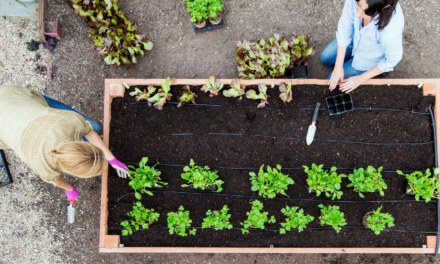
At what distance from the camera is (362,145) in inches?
82.0

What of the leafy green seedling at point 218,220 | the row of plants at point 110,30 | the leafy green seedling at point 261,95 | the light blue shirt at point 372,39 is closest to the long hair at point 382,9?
the light blue shirt at point 372,39

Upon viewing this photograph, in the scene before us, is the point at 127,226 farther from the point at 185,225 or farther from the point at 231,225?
the point at 231,225

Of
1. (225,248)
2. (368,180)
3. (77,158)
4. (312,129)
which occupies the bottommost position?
(225,248)

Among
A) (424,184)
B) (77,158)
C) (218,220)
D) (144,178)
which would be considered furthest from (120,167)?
(424,184)

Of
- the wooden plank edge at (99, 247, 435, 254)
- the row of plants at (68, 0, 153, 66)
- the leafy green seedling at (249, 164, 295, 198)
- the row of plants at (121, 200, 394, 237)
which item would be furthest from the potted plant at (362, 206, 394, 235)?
the row of plants at (68, 0, 153, 66)

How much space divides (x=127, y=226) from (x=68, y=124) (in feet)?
3.16

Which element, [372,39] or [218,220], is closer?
[372,39]

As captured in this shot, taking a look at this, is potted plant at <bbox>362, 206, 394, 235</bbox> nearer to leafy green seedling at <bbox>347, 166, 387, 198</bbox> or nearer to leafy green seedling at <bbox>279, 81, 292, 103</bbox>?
leafy green seedling at <bbox>347, 166, 387, 198</bbox>

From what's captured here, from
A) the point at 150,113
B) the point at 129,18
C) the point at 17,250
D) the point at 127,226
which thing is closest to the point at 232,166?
the point at 150,113

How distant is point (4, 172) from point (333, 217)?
324cm

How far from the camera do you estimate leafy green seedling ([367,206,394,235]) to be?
1.91m

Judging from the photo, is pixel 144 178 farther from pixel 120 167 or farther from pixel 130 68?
pixel 130 68

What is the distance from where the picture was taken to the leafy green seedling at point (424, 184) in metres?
1.90

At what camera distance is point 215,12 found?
2.34 metres
